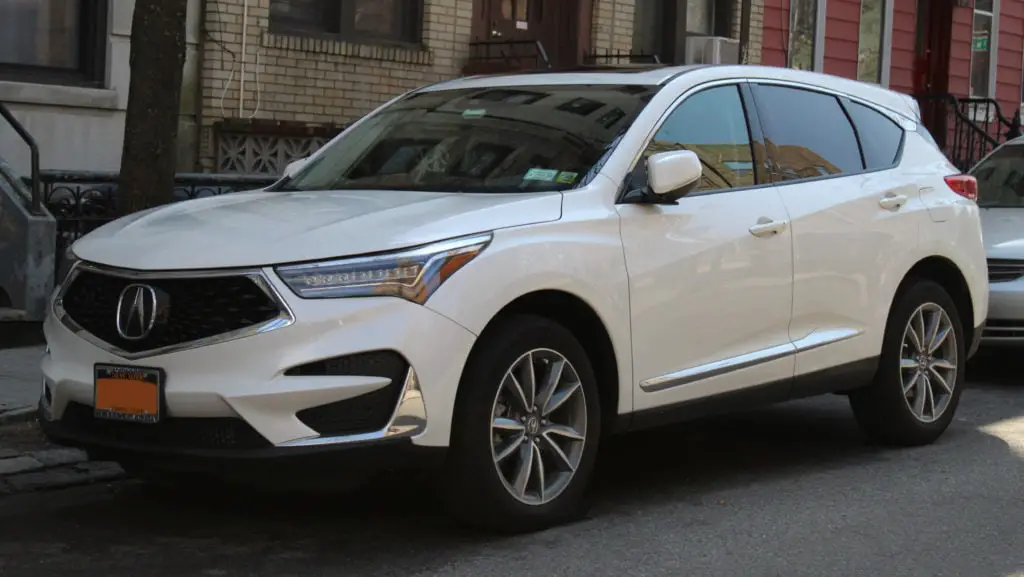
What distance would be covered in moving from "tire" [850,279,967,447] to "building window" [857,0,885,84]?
14264 millimetres

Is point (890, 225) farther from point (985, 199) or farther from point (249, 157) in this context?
point (249, 157)

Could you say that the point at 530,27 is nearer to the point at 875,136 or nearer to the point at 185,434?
the point at 875,136

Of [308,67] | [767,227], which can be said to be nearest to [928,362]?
[767,227]

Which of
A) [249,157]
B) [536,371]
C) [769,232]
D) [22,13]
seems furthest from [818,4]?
[536,371]

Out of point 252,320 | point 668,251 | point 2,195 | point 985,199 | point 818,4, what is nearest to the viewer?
point 252,320

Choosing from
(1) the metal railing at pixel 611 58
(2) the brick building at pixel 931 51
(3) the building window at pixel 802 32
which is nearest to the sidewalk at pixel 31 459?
(1) the metal railing at pixel 611 58

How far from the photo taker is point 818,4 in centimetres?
2009

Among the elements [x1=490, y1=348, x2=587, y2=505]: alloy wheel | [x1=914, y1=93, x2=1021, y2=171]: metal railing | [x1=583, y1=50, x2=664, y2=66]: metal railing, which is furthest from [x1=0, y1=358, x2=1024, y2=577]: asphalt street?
[x1=914, y1=93, x2=1021, y2=171]: metal railing

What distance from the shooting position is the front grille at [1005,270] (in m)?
9.72

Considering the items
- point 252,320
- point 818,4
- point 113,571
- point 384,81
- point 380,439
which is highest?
point 818,4

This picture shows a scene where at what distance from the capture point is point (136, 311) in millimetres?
5047

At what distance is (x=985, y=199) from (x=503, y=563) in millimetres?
7428

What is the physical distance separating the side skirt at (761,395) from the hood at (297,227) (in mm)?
958

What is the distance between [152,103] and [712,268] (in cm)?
371
